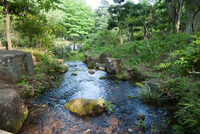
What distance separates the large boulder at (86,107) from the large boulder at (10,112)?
1.43m

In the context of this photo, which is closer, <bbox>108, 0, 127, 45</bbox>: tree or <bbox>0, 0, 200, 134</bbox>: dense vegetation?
<bbox>0, 0, 200, 134</bbox>: dense vegetation

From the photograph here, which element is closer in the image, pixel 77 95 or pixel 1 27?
pixel 77 95

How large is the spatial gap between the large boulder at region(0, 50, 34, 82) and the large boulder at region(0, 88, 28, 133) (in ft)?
6.67

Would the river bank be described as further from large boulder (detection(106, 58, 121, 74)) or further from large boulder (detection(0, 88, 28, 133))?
large boulder (detection(106, 58, 121, 74))

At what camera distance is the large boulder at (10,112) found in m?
2.56

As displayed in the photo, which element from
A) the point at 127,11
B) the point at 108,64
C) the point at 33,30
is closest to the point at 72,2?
the point at 127,11

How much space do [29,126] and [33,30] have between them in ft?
28.3

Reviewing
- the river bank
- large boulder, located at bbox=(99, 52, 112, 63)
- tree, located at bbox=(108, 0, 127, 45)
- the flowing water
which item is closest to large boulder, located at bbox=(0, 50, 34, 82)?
the river bank

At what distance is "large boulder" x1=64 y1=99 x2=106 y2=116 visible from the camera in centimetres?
378

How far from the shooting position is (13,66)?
185 inches

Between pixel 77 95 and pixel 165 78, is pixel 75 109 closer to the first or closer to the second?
pixel 77 95

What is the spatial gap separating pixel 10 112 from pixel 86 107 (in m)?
1.94

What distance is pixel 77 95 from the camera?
5.32 meters

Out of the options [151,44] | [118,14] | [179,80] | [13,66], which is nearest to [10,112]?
[13,66]
